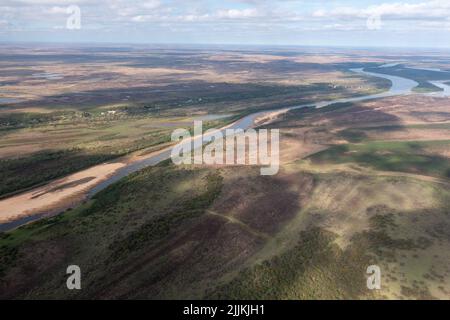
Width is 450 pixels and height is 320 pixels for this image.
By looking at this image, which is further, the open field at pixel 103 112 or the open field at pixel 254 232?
the open field at pixel 103 112

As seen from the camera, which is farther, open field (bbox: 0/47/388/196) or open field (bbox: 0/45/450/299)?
open field (bbox: 0/47/388/196)

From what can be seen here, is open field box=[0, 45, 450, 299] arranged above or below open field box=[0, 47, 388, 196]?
below

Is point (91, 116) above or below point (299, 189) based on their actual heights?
above

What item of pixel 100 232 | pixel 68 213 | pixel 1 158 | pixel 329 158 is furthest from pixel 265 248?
pixel 1 158

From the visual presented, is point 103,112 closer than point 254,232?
No

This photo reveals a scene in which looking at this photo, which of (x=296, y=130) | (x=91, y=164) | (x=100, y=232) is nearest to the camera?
(x=100, y=232)

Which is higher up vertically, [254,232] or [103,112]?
[103,112]

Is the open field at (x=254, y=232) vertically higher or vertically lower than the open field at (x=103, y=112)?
lower

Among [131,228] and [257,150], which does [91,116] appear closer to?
[257,150]
